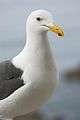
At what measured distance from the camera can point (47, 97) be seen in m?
3.92

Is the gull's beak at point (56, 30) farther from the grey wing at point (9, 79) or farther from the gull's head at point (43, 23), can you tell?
the grey wing at point (9, 79)

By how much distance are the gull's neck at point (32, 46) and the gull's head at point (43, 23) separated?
4 centimetres

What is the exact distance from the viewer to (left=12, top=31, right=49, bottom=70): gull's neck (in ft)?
12.9

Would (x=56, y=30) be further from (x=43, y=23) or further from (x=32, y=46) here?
(x=32, y=46)

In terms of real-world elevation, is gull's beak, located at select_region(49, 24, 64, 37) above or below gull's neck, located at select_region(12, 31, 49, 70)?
above

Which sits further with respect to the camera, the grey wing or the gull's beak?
the grey wing

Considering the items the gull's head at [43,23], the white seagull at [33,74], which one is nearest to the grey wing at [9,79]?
the white seagull at [33,74]

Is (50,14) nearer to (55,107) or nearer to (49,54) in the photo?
(49,54)

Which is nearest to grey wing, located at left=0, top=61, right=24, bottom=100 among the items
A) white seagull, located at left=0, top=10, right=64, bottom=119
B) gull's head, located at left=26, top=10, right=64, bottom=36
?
white seagull, located at left=0, top=10, right=64, bottom=119

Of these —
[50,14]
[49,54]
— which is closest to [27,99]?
[49,54]

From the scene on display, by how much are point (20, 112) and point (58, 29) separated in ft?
1.97

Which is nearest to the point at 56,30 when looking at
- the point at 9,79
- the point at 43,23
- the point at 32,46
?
the point at 43,23

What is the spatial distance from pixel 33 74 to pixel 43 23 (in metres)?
0.33

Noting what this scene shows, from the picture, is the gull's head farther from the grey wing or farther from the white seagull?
the grey wing
